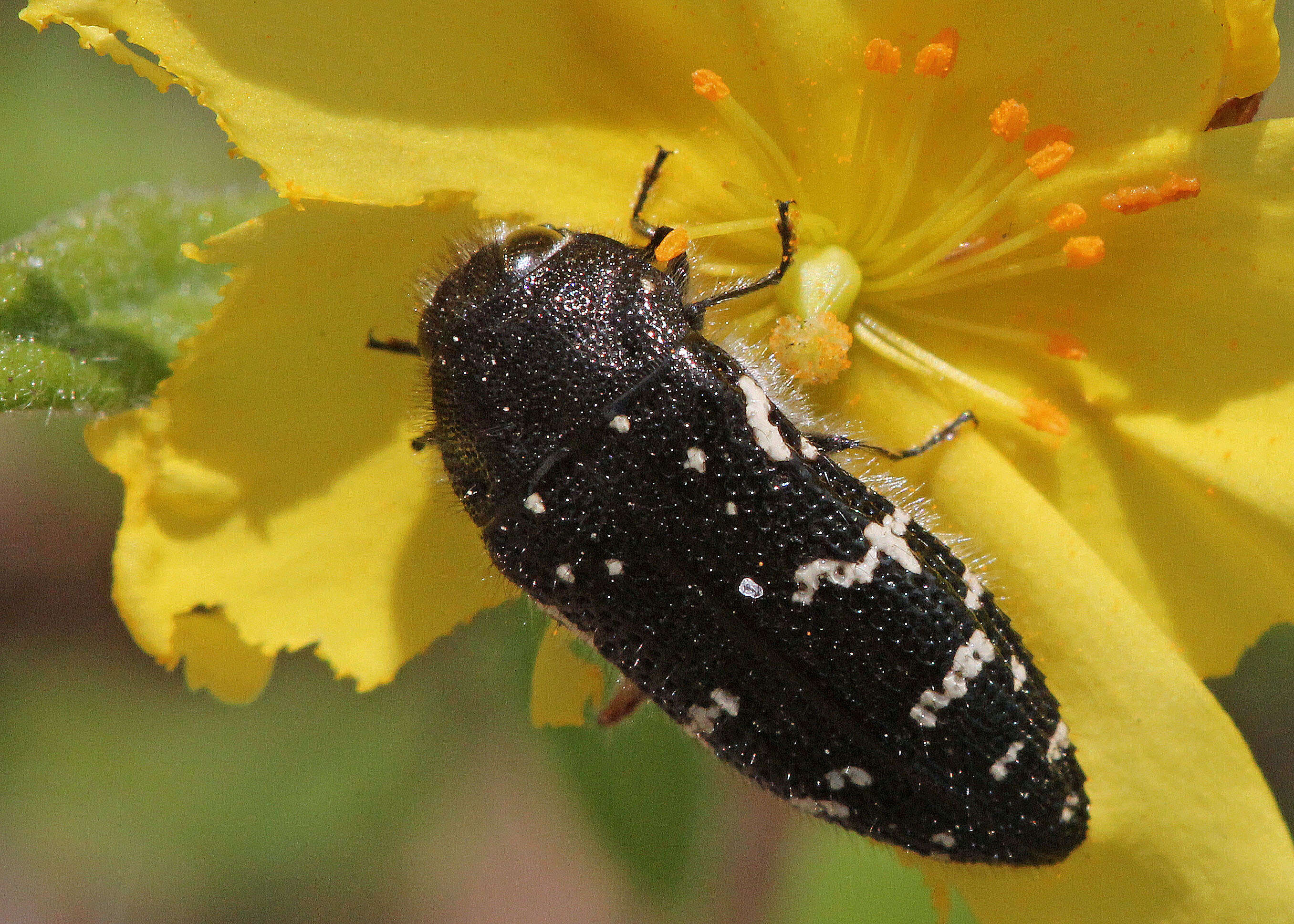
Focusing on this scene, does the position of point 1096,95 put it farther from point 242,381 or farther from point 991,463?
point 242,381

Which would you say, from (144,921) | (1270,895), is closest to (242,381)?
(1270,895)

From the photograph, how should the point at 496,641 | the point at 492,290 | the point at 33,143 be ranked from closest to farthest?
the point at 492,290, the point at 496,641, the point at 33,143

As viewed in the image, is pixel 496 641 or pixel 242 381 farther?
pixel 496 641

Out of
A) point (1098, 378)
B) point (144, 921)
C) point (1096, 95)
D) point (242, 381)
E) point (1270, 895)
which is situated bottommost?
point (144, 921)

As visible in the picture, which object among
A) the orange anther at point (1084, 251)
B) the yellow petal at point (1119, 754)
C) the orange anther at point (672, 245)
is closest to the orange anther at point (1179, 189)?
the orange anther at point (1084, 251)

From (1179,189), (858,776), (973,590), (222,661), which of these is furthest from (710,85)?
(222,661)

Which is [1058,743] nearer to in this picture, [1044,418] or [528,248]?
[1044,418]

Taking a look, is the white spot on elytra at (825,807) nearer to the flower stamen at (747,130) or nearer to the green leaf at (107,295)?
the flower stamen at (747,130)

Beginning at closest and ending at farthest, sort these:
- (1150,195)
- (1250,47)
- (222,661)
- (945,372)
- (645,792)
→ (1250,47) → (1150,195) → (945,372) → (222,661) → (645,792)
